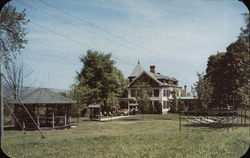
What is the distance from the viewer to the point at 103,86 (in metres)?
38.3

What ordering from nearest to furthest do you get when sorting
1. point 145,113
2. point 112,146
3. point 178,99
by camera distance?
point 112,146
point 178,99
point 145,113

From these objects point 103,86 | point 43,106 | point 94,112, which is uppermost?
point 103,86

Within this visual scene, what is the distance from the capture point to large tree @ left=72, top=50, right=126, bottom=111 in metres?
32.6

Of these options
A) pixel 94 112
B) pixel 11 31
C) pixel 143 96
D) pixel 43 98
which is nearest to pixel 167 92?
pixel 143 96

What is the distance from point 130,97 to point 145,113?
25.2ft

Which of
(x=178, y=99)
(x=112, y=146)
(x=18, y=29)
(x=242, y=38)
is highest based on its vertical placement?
(x=18, y=29)

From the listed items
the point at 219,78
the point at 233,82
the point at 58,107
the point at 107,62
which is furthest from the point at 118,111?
the point at 233,82

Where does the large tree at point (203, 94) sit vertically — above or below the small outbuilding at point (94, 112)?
above

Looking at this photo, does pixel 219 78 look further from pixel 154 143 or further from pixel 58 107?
pixel 58 107

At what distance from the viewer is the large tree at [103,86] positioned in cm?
3259

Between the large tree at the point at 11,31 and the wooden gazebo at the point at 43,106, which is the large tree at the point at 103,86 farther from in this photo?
the large tree at the point at 11,31

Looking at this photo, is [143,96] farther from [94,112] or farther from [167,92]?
[94,112]

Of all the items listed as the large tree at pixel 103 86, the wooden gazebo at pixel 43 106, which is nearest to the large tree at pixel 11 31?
the wooden gazebo at pixel 43 106

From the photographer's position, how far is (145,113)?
117 feet
